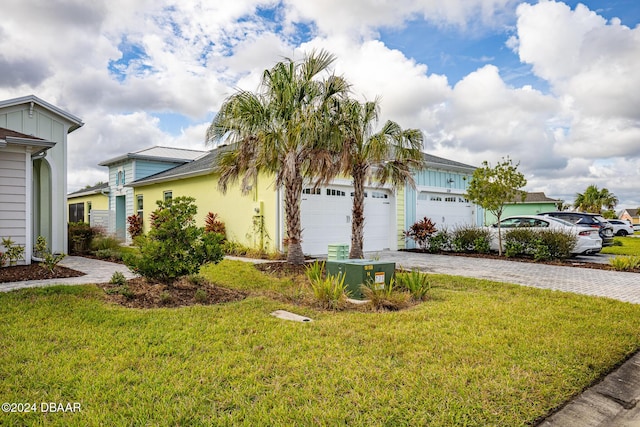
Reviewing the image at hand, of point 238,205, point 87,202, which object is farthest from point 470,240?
point 87,202

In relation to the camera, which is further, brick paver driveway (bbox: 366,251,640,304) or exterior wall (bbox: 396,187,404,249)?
exterior wall (bbox: 396,187,404,249)

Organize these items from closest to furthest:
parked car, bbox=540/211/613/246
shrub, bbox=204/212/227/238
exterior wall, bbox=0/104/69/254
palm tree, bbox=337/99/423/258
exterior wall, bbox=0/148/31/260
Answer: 1. exterior wall, bbox=0/148/31/260
2. palm tree, bbox=337/99/423/258
3. exterior wall, bbox=0/104/69/254
4. parked car, bbox=540/211/613/246
5. shrub, bbox=204/212/227/238

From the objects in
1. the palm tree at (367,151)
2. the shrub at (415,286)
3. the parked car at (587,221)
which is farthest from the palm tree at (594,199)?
the shrub at (415,286)

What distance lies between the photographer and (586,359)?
3.89 metres

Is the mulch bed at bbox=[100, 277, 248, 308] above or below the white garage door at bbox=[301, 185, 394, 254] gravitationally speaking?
below

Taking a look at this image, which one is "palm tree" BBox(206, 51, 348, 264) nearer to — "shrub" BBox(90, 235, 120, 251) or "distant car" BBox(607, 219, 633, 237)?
"shrub" BBox(90, 235, 120, 251)

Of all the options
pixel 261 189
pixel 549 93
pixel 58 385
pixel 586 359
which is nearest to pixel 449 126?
pixel 549 93

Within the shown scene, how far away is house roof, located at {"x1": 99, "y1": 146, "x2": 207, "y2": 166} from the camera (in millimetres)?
20906

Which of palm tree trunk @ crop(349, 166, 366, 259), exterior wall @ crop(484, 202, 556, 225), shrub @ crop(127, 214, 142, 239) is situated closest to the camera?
palm tree trunk @ crop(349, 166, 366, 259)

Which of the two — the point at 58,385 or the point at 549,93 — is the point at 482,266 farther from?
the point at 58,385

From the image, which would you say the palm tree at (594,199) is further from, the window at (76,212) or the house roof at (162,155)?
the window at (76,212)

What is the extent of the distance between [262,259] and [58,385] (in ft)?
30.4

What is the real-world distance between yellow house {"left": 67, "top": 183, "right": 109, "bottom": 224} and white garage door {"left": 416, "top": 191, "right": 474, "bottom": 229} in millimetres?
18268

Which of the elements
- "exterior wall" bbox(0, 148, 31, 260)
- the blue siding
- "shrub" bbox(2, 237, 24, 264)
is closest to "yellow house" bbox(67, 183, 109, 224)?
the blue siding
